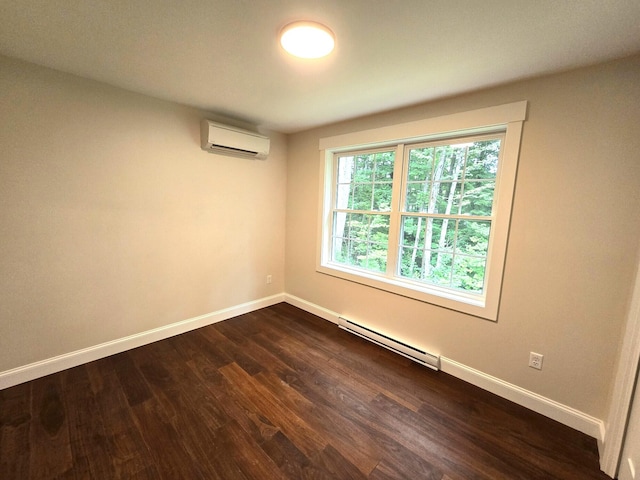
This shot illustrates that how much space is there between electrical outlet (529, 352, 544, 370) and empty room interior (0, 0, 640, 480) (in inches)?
0.6

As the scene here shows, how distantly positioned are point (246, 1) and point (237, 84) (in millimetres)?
925

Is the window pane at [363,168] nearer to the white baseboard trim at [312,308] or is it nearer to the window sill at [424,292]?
the window sill at [424,292]

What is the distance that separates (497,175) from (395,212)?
882 mm

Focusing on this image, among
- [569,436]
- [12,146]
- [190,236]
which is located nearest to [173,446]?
[190,236]

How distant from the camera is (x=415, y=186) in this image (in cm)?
253

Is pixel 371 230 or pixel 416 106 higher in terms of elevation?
pixel 416 106

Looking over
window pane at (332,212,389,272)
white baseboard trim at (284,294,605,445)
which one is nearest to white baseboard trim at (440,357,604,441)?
white baseboard trim at (284,294,605,445)

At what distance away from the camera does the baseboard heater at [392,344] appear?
2.29 meters

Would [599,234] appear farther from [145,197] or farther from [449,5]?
[145,197]

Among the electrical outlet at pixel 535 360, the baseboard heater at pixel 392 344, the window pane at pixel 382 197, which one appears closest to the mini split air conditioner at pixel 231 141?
the window pane at pixel 382 197

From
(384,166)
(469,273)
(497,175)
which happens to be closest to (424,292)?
(469,273)

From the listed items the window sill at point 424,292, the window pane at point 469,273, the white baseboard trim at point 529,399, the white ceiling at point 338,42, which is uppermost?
the white ceiling at point 338,42

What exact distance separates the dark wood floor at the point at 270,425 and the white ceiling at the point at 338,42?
89.9 inches

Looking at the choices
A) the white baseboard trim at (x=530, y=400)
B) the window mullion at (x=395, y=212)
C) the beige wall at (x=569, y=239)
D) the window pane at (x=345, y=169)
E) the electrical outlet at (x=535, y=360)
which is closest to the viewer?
the beige wall at (x=569, y=239)
